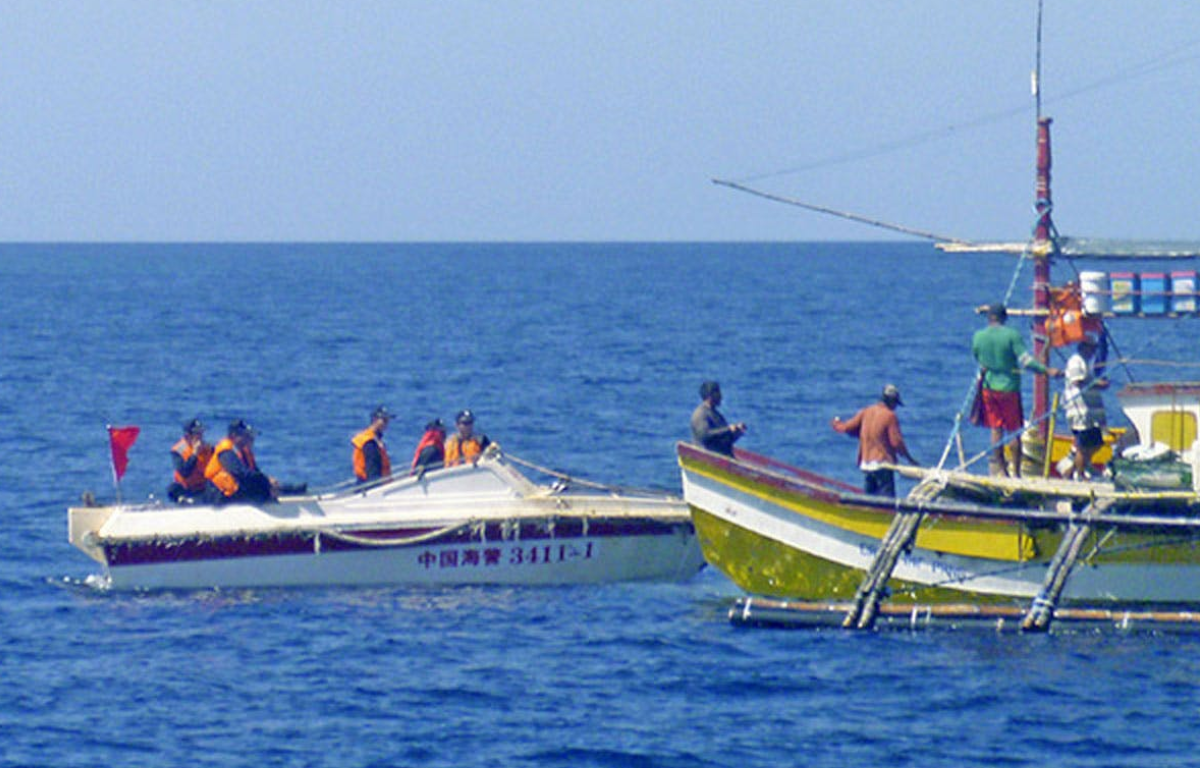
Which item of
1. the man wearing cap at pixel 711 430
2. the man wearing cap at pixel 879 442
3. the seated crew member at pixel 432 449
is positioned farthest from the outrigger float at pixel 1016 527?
the seated crew member at pixel 432 449

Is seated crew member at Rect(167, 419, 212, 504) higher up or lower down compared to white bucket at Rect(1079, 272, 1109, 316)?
lower down

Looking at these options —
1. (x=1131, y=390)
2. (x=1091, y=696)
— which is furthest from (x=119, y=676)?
(x=1131, y=390)

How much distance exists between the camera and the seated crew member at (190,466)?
86.7ft

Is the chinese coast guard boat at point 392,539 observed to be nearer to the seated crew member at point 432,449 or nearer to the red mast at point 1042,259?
the seated crew member at point 432,449

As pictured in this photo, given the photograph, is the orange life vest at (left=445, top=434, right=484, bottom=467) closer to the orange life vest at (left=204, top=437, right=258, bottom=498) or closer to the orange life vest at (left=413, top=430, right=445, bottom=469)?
the orange life vest at (left=413, top=430, right=445, bottom=469)

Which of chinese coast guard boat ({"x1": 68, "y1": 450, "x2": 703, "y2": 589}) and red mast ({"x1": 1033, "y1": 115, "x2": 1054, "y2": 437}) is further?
chinese coast guard boat ({"x1": 68, "y1": 450, "x2": 703, "y2": 589})

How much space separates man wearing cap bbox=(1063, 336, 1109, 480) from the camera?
23.5 meters

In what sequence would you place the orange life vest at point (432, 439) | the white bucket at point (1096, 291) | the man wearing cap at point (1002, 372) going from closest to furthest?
the white bucket at point (1096, 291), the man wearing cap at point (1002, 372), the orange life vest at point (432, 439)

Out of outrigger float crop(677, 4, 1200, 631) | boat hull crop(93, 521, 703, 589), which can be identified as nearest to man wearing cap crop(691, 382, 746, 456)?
outrigger float crop(677, 4, 1200, 631)

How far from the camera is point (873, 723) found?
2014 cm

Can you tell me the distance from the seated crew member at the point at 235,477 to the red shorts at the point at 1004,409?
28.8ft

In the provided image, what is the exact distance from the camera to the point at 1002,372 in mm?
23812

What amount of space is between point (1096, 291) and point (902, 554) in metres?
3.59

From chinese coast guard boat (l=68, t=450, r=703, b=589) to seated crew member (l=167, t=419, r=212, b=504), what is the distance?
0.25 metres
